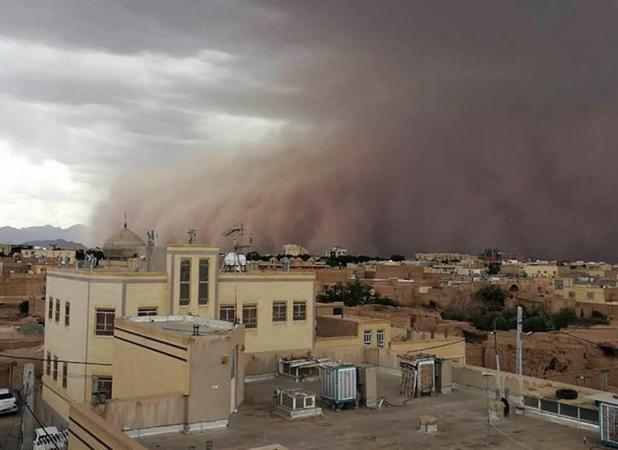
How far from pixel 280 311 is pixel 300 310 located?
3.19 ft

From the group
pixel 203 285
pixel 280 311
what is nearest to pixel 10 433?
pixel 203 285

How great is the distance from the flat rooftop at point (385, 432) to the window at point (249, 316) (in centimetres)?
909

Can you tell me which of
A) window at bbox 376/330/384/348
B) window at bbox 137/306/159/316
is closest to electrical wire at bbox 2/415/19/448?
window at bbox 137/306/159/316

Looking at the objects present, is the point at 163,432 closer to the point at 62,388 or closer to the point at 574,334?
the point at 62,388

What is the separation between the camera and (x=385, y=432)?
549 inches

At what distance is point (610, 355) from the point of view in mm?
46562

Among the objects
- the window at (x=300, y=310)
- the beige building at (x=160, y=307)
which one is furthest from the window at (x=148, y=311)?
the window at (x=300, y=310)

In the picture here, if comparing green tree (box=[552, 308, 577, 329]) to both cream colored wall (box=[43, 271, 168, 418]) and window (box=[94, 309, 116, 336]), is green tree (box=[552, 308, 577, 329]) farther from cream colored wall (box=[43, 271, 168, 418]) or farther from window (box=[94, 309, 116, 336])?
window (box=[94, 309, 116, 336])

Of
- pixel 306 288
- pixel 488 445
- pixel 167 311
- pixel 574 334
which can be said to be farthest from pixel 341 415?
pixel 574 334

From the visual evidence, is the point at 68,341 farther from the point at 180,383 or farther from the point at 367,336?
the point at 367,336

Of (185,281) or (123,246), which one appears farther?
(123,246)

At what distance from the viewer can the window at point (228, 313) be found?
81.4ft

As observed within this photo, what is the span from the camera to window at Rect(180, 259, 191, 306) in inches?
930

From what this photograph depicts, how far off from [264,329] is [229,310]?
1821 millimetres
